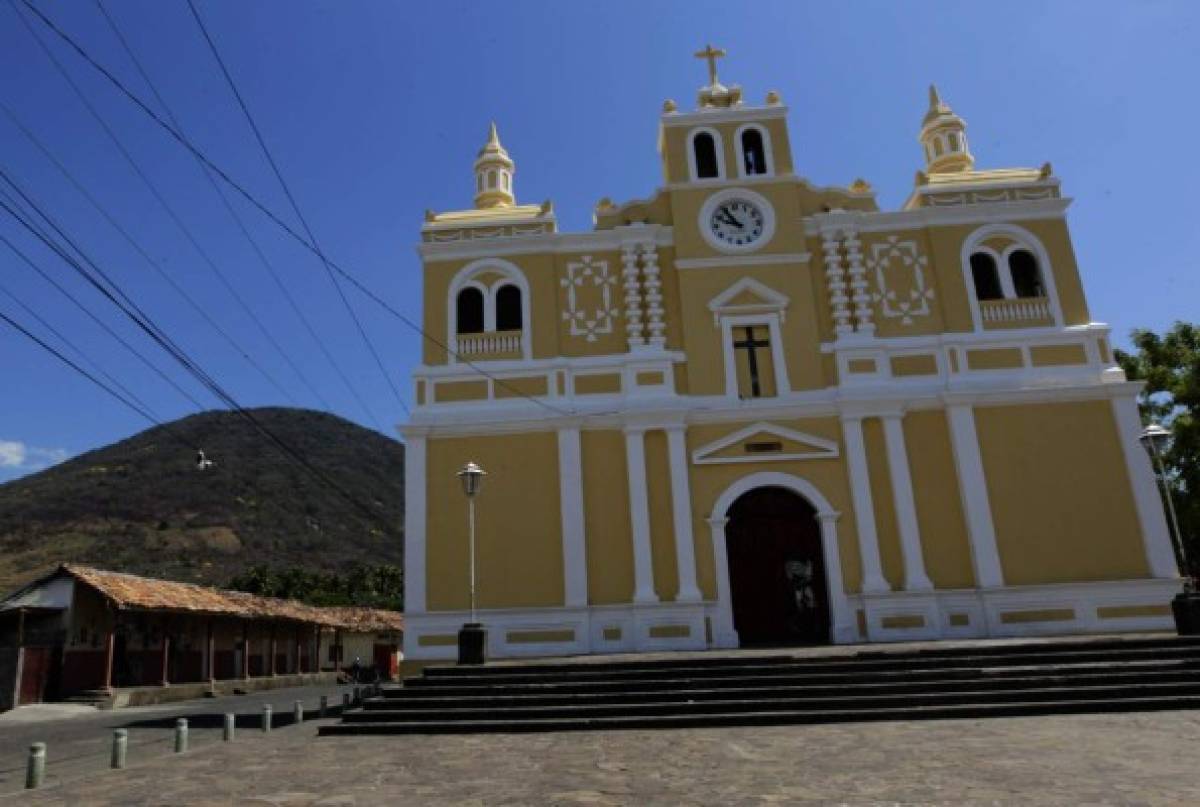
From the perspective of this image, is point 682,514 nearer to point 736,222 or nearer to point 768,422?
point 768,422

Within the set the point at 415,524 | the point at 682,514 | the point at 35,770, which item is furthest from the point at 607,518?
the point at 35,770

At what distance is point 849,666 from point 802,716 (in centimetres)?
191

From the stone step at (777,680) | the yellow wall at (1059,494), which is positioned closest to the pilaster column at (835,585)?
the yellow wall at (1059,494)

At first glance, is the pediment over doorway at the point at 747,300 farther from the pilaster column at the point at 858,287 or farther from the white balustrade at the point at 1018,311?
the white balustrade at the point at 1018,311

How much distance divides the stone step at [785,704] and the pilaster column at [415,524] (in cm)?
527

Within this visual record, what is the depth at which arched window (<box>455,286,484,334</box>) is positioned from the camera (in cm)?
1908

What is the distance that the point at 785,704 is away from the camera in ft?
36.4

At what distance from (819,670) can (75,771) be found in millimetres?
10015

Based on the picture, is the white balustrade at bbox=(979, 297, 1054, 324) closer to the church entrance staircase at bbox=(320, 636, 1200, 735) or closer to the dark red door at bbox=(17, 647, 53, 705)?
the church entrance staircase at bbox=(320, 636, 1200, 735)

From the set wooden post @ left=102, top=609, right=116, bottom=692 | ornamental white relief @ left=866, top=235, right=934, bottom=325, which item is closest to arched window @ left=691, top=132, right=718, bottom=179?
ornamental white relief @ left=866, top=235, right=934, bottom=325

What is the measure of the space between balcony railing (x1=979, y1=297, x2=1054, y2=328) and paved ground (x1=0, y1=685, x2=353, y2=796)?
54.3 feet

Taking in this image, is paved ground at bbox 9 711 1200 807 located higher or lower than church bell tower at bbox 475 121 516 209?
lower

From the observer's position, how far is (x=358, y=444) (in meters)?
120

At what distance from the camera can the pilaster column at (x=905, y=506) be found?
1667 cm
